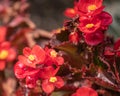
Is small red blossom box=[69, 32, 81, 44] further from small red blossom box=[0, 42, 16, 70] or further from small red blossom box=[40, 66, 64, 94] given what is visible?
small red blossom box=[0, 42, 16, 70]

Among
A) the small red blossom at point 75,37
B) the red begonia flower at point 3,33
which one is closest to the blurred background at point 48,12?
the red begonia flower at point 3,33

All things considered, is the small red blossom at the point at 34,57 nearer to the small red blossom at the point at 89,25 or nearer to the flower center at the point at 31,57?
A: the flower center at the point at 31,57

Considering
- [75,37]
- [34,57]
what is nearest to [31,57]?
[34,57]

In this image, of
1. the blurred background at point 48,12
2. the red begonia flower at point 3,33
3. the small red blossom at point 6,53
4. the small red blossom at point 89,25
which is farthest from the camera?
the blurred background at point 48,12

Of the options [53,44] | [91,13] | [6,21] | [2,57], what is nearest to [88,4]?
[91,13]

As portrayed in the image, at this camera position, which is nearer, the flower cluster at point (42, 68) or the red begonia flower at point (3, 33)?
the flower cluster at point (42, 68)

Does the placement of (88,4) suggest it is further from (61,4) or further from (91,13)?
(61,4)

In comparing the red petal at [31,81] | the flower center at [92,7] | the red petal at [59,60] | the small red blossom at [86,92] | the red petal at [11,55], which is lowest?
the small red blossom at [86,92]

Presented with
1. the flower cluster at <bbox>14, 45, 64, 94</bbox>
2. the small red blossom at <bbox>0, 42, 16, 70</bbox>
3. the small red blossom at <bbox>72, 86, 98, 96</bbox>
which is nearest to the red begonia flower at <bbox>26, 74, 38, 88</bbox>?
the flower cluster at <bbox>14, 45, 64, 94</bbox>
